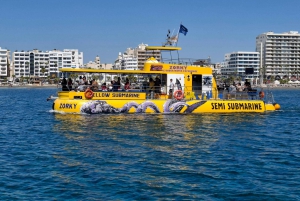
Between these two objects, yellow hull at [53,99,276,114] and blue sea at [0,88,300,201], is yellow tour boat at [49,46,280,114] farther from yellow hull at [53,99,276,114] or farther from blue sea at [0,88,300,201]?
blue sea at [0,88,300,201]

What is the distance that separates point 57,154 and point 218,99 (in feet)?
67.7

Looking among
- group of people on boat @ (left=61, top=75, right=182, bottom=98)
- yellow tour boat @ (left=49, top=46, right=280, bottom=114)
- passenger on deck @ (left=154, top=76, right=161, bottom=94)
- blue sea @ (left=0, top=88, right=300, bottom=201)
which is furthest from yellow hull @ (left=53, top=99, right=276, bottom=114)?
blue sea @ (left=0, top=88, right=300, bottom=201)

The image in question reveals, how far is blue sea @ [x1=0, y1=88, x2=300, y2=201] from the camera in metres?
13.7

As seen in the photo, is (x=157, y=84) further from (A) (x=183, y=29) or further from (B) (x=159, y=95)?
(A) (x=183, y=29)

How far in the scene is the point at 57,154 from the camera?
62.2 feet

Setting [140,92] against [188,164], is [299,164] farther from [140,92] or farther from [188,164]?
[140,92]

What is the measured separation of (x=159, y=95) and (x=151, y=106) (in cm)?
193

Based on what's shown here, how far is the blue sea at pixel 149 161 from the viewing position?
1366cm

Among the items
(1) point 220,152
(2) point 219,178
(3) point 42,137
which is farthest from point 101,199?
(3) point 42,137

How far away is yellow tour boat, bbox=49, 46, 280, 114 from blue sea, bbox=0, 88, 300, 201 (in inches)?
177

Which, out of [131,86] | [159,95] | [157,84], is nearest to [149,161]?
[159,95]

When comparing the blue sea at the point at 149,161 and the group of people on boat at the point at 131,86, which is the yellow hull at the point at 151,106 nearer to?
the group of people on boat at the point at 131,86

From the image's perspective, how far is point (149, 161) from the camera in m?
17.5

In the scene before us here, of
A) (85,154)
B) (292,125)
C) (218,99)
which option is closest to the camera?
(85,154)
